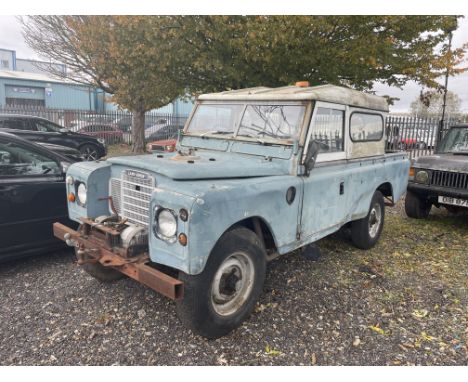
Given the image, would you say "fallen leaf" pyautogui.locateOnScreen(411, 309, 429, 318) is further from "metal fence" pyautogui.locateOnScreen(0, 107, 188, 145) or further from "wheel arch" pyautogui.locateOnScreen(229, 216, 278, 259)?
"metal fence" pyautogui.locateOnScreen(0, 107, 188, 145)

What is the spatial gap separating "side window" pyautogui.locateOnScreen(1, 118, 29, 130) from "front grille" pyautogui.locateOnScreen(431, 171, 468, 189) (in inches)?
423

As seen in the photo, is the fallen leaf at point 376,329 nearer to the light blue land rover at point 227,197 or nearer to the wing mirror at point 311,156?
the light blue land rover at point 227,197

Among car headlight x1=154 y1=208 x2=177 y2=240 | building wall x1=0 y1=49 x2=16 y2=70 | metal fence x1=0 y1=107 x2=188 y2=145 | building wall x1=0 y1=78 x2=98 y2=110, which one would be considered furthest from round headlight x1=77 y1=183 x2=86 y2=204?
building wall x1=0 y1=49 x2=16 y2=70

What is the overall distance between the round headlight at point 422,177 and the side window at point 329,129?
9.82ft

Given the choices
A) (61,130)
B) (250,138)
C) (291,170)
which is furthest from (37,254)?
(61,130)

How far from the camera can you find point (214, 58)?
28.6 ft

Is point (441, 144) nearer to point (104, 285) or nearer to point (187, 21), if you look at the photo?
point (187, 21)

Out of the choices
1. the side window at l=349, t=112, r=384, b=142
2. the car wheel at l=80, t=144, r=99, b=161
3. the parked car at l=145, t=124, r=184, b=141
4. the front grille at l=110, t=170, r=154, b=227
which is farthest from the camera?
the parked car at l=145, t=124, r=184, b=141

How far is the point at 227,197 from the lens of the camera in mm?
2801

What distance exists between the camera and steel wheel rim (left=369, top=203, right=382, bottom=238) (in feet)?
17.7

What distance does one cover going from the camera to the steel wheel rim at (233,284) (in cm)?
308

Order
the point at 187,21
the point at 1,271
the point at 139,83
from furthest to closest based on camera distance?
the point at 139,83 → the point at 187,21 → the point at 1,271

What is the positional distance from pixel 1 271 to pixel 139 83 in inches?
279

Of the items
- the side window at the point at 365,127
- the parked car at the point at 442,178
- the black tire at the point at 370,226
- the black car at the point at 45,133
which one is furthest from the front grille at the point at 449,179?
the black car at the point at 45,133
